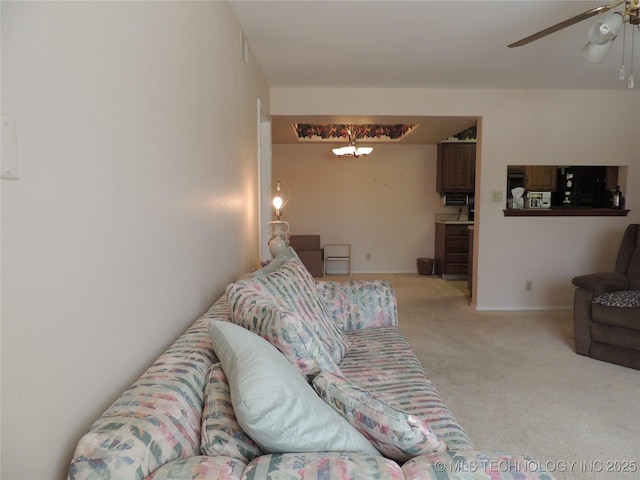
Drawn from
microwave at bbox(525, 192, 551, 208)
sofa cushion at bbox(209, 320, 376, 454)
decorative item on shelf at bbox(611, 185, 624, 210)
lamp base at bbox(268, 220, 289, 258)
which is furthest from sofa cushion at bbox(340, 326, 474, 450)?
decorative item on shelf at bbox(611, 185, 624, 210)

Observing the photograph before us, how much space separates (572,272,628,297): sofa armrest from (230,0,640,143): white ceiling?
1.72 metres

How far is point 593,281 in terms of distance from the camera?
3.27 metres

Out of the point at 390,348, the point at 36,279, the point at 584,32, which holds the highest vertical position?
the point at 584,32

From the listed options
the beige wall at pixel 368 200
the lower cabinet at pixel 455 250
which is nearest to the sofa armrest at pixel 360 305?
the lower cabinet at pixel 455 250

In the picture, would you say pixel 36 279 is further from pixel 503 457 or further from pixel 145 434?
pixel 503 457

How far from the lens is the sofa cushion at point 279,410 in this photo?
869 mm

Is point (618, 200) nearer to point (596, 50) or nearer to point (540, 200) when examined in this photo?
point (540, 200)

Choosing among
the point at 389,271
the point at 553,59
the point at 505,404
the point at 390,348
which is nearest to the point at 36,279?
the point at 390,348

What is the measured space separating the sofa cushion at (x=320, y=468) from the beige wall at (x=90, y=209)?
40cm

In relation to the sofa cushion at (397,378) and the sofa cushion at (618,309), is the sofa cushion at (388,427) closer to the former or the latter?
the sofa cushion at (397,378)

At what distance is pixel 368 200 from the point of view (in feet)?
23.3

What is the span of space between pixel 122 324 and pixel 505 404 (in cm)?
230

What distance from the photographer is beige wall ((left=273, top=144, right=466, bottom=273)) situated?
7.05 m

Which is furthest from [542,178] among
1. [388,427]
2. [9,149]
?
[9,149]
